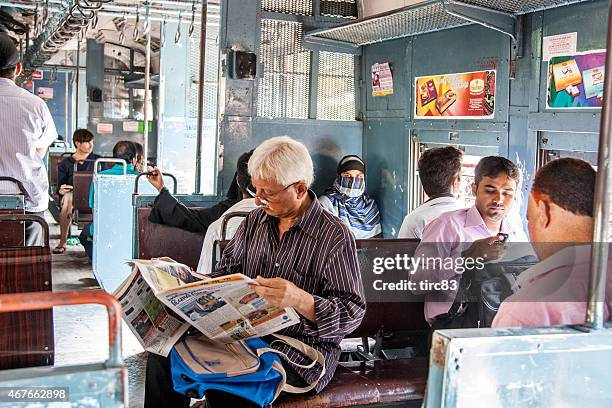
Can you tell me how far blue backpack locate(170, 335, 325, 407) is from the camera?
8.04ft

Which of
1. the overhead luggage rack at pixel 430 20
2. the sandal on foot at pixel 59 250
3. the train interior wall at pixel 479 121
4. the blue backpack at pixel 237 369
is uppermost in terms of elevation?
the overhead luggage rack at pixel 430 20

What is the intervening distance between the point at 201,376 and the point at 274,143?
858mm

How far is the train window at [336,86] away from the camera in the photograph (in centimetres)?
589

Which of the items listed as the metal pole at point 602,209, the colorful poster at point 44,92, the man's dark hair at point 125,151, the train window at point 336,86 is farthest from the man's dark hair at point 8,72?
the colorful poster at point 44,92

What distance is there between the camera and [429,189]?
393 centimetres

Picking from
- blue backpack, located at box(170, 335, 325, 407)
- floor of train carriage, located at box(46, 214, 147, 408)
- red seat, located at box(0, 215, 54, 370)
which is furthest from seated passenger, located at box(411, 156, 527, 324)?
floor of train carriage, located at box(46, 214, 147, 408)

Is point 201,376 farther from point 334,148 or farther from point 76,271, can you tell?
point 76,271

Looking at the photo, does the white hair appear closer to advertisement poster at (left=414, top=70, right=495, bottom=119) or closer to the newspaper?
the newspaper

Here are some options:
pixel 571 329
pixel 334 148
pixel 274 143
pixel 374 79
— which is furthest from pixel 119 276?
pixel 571 329

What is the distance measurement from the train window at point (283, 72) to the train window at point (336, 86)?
0.38 ft

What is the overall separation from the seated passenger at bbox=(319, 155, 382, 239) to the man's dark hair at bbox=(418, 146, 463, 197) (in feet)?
5.50

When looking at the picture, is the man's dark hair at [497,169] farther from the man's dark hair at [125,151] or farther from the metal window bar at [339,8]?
the man's dark hair at [125,151]

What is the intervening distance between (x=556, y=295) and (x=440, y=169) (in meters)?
2.09

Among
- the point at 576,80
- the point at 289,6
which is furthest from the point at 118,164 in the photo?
the point at 576,80
